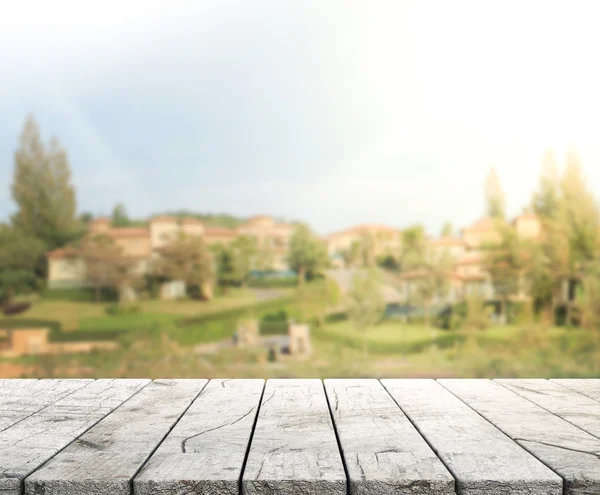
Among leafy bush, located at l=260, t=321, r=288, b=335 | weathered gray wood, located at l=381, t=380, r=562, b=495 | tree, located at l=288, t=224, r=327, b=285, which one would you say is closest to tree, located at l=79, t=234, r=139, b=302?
leafy bush, located at l=260, t=321, r=288, b=335

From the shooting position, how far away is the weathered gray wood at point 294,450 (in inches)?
31.8

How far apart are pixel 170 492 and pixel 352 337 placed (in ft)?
22.8

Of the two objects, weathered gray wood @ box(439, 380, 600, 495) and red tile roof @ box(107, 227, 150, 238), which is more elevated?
red tile roof @ box(107, 227, 150, 238)

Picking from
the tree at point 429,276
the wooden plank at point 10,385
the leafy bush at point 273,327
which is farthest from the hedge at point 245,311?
the wooden plank at point 10,385

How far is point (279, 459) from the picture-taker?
89cm

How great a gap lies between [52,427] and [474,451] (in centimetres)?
74

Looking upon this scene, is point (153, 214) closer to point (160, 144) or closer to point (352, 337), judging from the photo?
point (160, 144)

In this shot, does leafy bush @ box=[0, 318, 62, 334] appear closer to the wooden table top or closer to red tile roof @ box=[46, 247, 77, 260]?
red tile roof @ box=[46, 247, 77, 260]

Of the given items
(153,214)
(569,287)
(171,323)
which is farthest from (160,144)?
(569,287)

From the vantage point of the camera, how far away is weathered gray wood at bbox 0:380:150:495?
34.7 inches

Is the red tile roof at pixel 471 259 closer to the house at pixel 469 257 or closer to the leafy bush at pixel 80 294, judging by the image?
the house at pixel 469 257

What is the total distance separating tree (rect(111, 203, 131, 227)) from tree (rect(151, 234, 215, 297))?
1.78 feet

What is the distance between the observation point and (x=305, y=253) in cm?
747

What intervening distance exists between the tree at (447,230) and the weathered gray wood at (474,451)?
6.36 metres
